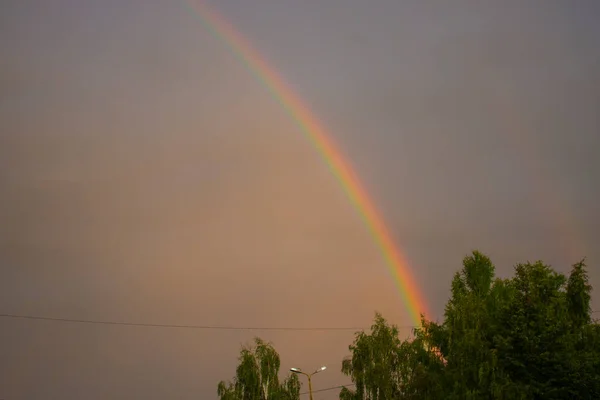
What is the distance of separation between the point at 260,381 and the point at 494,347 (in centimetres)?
2052

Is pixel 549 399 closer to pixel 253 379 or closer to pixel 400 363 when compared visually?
pixel 400 363

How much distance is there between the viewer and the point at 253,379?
48.4 m

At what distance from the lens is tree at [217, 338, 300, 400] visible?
48031mm

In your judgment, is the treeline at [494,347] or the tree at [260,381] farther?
→ the tree at [260,381]

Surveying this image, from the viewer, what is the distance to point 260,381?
48.8 meters

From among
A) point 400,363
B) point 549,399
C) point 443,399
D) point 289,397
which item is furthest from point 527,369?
point 289,397

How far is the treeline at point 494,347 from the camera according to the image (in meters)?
31.7

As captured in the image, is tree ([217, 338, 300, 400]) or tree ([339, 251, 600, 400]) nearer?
tree ([339, 251, 600, 400])

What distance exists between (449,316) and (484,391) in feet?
22.4

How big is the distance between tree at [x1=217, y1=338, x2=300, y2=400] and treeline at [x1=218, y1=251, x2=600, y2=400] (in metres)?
7.71

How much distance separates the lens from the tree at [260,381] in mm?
48031

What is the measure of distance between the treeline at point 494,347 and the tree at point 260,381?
7.71 m

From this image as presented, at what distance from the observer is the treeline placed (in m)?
31.7

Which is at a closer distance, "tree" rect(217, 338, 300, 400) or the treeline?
the treeline
